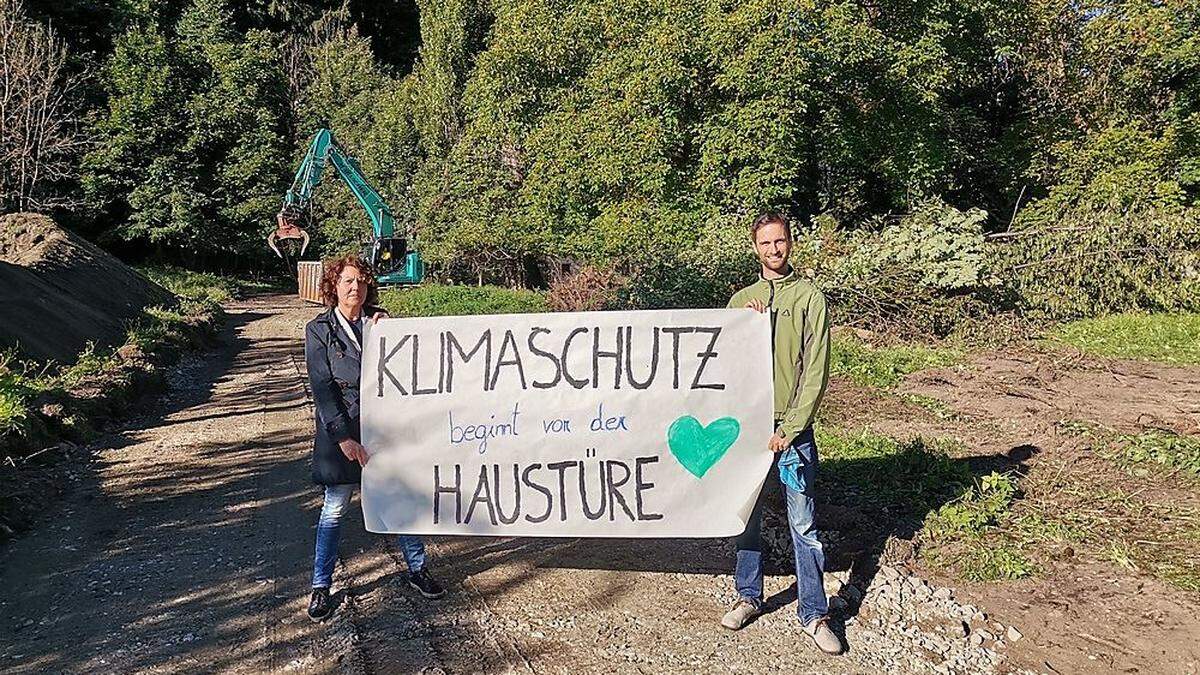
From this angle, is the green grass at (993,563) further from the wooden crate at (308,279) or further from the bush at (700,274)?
the wooden crate at (308,279)

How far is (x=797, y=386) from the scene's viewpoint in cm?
337

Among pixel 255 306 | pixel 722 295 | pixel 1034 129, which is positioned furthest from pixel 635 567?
A: pixel 255 306

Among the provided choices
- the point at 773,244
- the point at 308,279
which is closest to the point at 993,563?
the point at 773,244

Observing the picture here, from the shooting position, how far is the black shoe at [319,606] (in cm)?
357

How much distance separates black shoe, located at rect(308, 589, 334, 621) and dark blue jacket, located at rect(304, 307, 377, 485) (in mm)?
556

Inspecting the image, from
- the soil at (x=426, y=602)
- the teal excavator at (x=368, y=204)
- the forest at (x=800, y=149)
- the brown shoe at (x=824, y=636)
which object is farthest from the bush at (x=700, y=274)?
the teal excavator at (x=368, y=204)

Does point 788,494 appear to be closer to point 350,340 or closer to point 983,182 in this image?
point 350,340

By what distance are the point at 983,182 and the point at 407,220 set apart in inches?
689

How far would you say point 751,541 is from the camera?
3.55 meters

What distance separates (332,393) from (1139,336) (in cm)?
1095

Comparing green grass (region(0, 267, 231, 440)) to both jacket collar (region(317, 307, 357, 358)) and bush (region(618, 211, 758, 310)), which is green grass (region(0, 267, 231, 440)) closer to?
jacket collar (region(317, 307, 357, 358))

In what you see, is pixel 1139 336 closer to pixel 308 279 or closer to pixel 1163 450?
pixel 1163 450

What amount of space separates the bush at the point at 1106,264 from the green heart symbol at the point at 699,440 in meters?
8.89

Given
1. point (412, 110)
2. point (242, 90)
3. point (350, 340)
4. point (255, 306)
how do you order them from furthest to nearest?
point (242, 90) → point (412, 110) → point (255, 306) → point (350, 340)
